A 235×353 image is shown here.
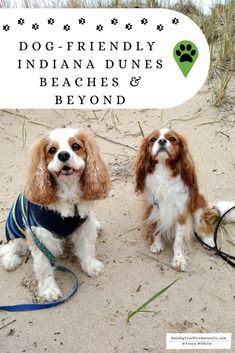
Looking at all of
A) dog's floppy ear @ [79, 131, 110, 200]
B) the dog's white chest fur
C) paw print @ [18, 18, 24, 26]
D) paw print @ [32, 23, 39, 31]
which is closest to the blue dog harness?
dog's floppy ear @ [79, 131, 110, 200]

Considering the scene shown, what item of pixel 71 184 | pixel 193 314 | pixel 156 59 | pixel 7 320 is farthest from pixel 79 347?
pixel 156 59

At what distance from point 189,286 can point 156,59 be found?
5.38ft

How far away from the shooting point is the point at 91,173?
214 cm

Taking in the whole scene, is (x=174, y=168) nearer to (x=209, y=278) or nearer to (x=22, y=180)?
(x=209, y=278)

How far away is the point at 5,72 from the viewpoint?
3.12m

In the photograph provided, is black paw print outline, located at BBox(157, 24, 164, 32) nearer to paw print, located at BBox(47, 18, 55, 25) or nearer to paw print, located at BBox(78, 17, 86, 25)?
paw print, located at BBox(78, 17, 86, 25)

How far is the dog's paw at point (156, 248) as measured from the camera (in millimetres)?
2625

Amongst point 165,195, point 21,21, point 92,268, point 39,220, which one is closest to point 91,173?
point 39,220

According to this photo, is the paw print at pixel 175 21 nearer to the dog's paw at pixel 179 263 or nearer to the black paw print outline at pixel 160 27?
the black paw print outline at pixel 160 27

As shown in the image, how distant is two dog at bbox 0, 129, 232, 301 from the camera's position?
6.88 ft

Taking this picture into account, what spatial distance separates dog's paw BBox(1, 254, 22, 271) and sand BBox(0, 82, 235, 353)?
0.03 metres

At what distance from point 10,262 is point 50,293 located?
39 cm

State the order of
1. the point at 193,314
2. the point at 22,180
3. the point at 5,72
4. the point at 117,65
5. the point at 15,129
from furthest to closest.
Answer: the point at 15,129, the point at 22,180, the point at 5,72, the point at 117,65, the point at 193,314

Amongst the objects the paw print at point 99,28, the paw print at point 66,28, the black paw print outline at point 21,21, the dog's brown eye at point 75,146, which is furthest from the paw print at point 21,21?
the dog's brown eye at point 75,146
